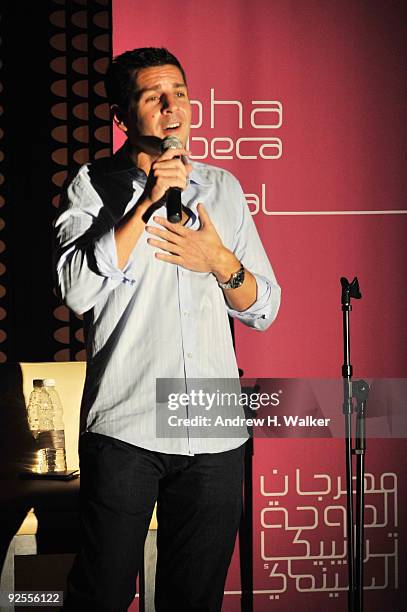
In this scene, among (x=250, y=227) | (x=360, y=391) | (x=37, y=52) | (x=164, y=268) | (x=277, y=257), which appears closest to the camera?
(x=164, y=268)

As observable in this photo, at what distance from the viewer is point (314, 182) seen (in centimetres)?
267

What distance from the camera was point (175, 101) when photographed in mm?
1837

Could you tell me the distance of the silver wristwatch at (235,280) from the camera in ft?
5.85

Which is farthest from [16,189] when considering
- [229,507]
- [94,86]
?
[229,507]

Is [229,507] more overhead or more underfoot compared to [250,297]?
more underfoot

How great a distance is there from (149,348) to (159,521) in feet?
1.30

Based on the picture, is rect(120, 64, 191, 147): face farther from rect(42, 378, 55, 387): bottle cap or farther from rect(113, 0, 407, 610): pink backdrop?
rect(42, 378, 55, 387): bottle cap

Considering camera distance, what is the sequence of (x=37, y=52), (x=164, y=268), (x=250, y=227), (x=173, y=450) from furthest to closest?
(x=37, y=52) → (x=250, y=227) → (x=164, y=268) → (x=173, y=450)

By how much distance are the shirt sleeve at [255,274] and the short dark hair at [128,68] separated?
362 millimetres

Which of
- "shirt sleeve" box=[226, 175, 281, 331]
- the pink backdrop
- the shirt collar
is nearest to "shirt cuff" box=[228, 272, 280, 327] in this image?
"shirt sleeve" box=[226, 175, 281, 331]

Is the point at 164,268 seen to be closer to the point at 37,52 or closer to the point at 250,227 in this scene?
the point at 250,227

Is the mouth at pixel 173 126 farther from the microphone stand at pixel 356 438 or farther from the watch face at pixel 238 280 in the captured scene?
the microphone stand at pixel 356 438

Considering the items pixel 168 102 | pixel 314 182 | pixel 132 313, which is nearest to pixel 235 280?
pixel 132 313

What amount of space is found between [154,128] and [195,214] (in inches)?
8.9
